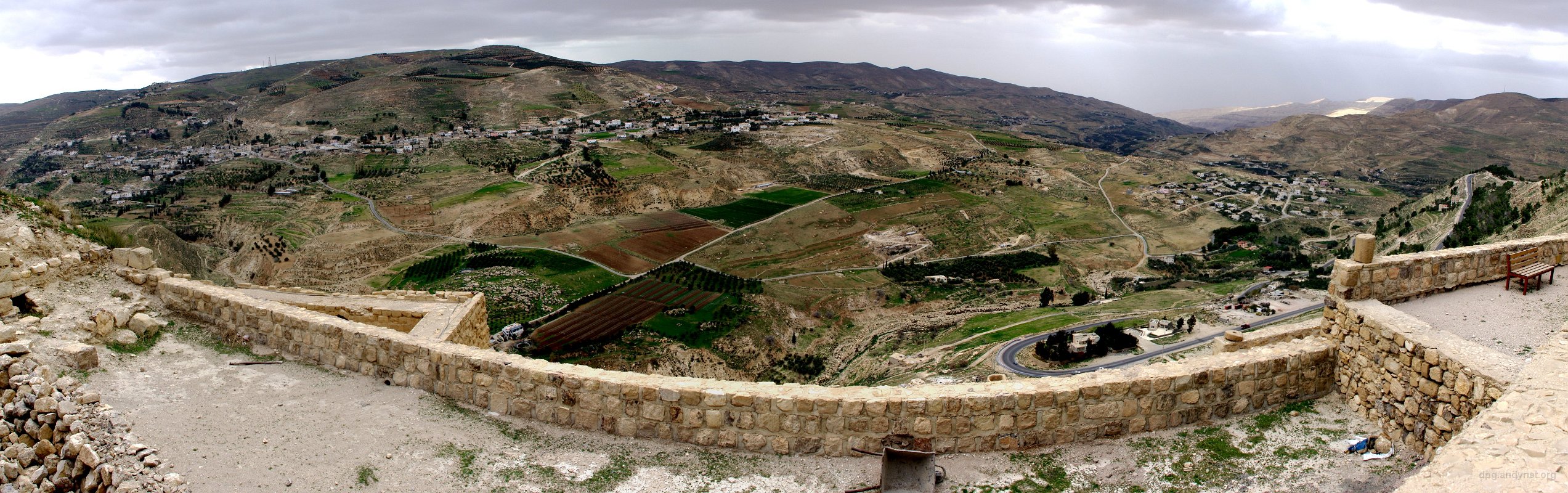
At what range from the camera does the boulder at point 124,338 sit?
10367 millimetres

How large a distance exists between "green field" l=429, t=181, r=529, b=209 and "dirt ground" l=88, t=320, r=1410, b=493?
71671mm

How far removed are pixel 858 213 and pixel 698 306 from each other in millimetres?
34015

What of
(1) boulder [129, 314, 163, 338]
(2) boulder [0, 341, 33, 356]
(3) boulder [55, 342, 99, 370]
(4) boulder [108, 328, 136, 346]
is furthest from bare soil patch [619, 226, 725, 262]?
(2) boulder [0, 341, 33, 356]

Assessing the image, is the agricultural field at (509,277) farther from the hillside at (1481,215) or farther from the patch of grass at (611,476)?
the hillside at (1481,215)

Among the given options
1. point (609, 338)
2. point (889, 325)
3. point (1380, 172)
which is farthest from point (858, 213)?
point (1380, 172)

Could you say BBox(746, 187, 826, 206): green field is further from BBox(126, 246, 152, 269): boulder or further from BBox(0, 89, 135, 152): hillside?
BBox(0, 89, 135, 152): hillside

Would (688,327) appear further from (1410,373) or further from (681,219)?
(1410,373)

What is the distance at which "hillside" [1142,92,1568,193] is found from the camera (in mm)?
148750

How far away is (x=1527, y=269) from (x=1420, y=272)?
1800mm

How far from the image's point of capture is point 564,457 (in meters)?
8.09

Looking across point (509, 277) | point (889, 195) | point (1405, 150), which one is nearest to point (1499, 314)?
point (509, 277)


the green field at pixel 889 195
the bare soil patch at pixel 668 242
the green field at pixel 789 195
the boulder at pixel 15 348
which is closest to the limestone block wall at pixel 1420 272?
the boulder at pixel 15 348

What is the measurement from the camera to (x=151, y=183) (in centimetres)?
8788

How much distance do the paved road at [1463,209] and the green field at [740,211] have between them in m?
54.7
